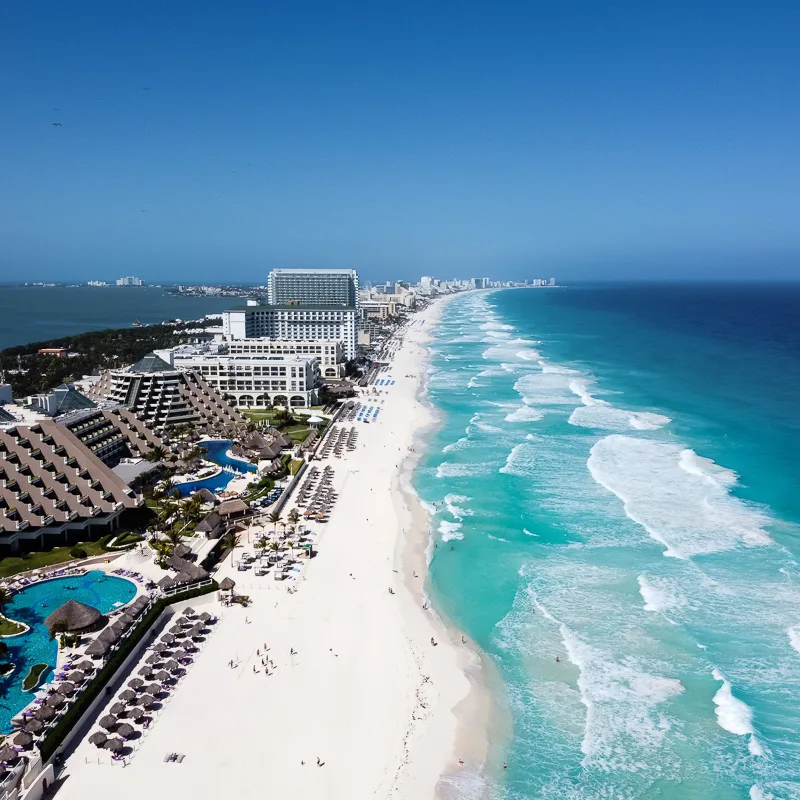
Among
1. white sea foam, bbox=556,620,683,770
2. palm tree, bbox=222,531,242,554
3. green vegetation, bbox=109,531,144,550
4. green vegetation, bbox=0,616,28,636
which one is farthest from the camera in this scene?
palm tree, bbox=222,531,242,554

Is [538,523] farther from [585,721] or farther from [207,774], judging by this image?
[207,774]

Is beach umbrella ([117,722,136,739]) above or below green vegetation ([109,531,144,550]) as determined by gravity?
below

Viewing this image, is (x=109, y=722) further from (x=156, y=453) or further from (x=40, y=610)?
(x=156, y=453)

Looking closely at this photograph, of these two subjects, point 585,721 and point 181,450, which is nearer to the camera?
point 585,721

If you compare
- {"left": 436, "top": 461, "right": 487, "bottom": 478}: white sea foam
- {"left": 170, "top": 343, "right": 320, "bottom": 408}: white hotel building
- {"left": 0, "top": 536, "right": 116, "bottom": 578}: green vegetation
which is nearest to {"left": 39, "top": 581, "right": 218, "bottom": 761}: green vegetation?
{"left": 0, "top": 536, "right": 116, "bottom": 578}: green vegetation

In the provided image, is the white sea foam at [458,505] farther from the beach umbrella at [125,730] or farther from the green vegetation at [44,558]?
the beach umbrella at [125,730]

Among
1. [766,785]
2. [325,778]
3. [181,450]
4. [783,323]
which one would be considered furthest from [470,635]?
[783,323]

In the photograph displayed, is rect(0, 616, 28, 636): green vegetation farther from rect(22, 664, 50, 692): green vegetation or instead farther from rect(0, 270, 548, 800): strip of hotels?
rect(22, 664, 50, 692): green vegetation
